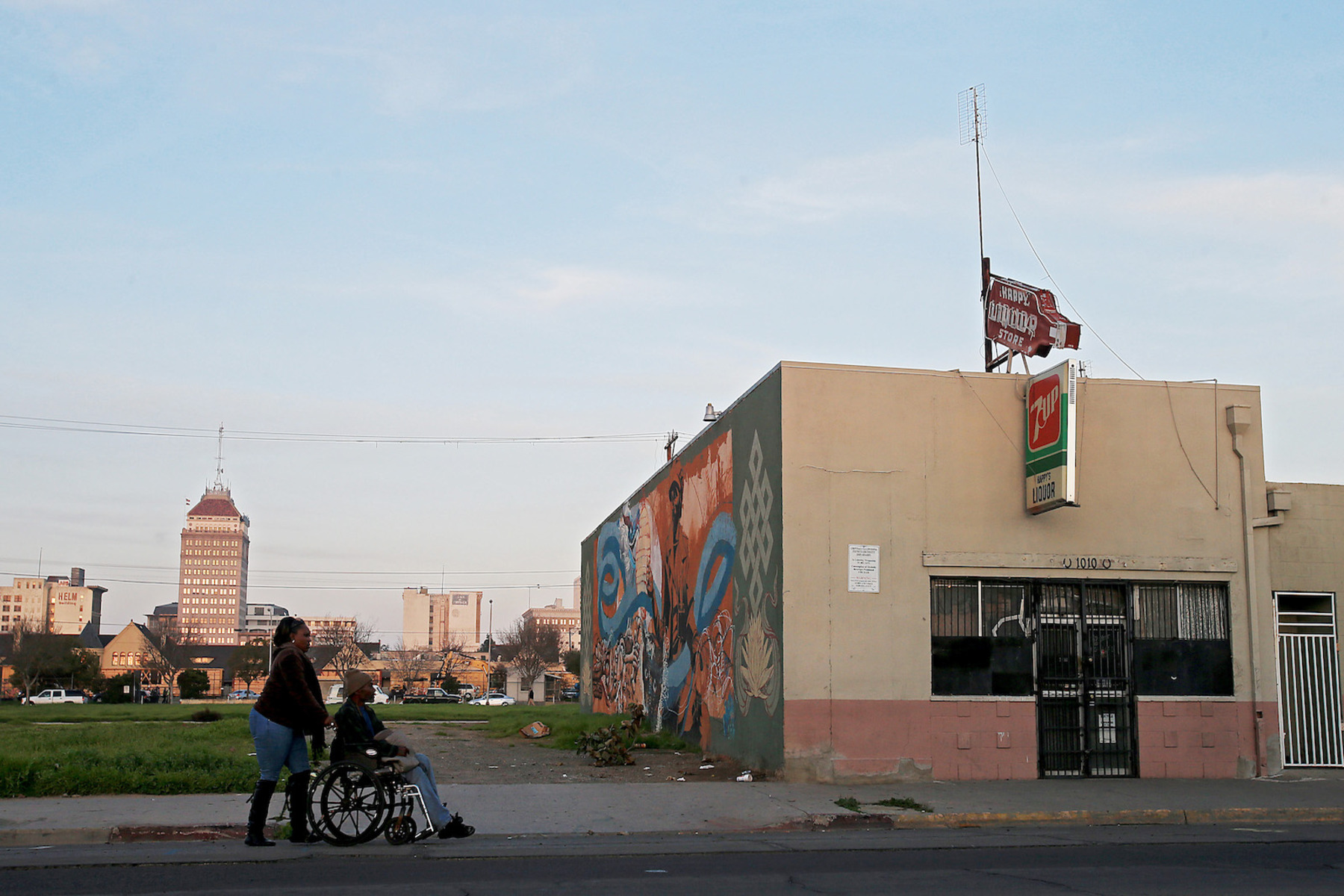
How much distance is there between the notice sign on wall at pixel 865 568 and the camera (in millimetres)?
15336

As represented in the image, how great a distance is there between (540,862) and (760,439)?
850cm

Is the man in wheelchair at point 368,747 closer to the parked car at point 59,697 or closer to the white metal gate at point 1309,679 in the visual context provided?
the white metal gate at point 1309,679

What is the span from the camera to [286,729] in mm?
9609

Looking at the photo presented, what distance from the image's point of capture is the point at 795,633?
595 inches

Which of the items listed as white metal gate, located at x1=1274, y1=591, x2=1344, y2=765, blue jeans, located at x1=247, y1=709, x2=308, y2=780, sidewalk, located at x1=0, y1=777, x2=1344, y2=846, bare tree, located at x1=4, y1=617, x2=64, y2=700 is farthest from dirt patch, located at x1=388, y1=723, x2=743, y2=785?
bare tree, located at x1=4, y1=617, x2=64, y2=700

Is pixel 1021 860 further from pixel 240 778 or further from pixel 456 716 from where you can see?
pixel 456 716

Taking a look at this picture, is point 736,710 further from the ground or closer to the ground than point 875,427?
closer to the ground

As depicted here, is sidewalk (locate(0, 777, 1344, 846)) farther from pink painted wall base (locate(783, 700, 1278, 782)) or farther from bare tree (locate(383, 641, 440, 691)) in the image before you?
bare tree (locate(383, 641, 440, 691))

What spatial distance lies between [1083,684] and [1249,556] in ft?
A: 10.0

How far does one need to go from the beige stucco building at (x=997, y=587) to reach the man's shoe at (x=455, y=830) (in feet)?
18.9

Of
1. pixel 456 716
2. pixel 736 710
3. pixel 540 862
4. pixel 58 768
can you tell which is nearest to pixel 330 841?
pixel 540 862

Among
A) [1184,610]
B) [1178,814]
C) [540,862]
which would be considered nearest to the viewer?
[540,862]

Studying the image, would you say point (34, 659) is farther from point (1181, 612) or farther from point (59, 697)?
point (1181, 612)

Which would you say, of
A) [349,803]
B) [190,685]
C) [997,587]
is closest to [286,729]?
[349,803]
